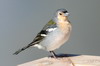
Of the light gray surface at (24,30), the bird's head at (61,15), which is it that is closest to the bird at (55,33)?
the bird's head at (61,15)

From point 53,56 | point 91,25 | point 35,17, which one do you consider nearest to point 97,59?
point 53,56

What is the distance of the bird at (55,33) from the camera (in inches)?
146

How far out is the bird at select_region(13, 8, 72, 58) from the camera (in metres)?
3.71

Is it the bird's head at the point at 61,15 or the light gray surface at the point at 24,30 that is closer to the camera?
the bird's head at the point at 61,15

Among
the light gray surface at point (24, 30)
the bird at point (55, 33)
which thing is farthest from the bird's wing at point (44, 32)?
the light gray surface at point (24, 30)

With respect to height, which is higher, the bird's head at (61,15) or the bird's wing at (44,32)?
the bird's head at (61,15)

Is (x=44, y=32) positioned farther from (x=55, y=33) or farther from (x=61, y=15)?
(x=61, y=15)

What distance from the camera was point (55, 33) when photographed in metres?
3.75

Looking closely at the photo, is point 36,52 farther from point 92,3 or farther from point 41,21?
point 92,3

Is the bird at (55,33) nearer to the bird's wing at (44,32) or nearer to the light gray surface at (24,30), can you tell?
the bird's wing at (44,32)

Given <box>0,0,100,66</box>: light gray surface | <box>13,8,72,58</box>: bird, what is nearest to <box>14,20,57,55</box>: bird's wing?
<box>13,8,72,58</box>: bird

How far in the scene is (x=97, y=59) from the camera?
11.1 ft

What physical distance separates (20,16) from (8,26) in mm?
171

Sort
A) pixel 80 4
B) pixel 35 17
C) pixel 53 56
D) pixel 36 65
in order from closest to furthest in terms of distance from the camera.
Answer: pixel 36 65
pixel 53 56
pixel 35 17
pixel 80 4
